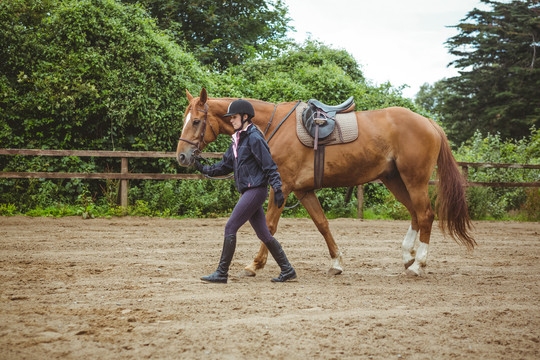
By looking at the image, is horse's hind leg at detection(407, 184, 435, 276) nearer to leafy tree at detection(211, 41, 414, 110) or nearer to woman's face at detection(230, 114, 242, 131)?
woman's face at detection(230, 114, 242, 131)

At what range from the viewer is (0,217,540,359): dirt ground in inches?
125

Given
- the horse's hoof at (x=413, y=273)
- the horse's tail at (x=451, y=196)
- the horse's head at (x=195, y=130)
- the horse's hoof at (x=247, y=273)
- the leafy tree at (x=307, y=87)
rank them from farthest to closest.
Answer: the leafy tree at (x=307, y=87) → the horse's tail at (x=451, y=196) → the horse's head at (x=195, y=130) → the horse's hoof at (x=413, y=273) → the horse's hoof at (x=247, y=273)

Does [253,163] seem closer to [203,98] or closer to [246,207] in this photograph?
[246,207]

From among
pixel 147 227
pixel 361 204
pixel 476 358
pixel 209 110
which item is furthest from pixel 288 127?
pixel 361 204

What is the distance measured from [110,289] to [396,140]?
371 centimetres

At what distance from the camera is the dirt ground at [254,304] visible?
125 inches

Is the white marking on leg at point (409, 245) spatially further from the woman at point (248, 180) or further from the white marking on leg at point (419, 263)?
the woman at point (248, 180)

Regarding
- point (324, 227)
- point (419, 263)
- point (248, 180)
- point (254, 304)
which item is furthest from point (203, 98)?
point (419, 263)

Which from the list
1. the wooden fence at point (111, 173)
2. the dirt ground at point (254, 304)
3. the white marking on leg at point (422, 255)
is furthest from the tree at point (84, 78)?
the white marking on leg at point (422, 255)

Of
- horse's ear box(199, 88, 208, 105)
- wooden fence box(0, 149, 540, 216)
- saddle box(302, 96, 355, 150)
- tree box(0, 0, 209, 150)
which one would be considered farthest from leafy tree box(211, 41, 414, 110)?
saddle box(302, 96, 355, 150)

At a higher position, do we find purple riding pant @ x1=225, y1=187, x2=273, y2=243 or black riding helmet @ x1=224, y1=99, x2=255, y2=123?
black riding helmet @ x1=224, y1=99, x2=255, y2=123

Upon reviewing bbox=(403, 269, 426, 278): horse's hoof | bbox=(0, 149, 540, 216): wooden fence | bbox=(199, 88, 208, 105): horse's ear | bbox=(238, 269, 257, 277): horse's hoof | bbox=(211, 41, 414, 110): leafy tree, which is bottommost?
bbox=(238, 269, 257, 277): horse's hoof

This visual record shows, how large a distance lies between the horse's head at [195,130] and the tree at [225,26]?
11.5 metres

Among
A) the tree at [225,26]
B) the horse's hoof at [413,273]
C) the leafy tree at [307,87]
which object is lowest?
the horse's hoof at [413,273]
